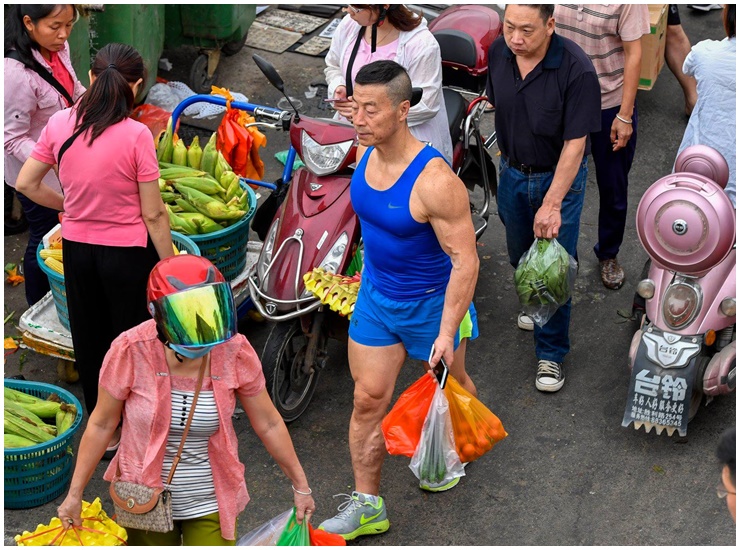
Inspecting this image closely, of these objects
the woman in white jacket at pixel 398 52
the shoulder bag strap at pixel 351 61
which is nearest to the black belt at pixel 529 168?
the woman in white jacket at pixel 398 52

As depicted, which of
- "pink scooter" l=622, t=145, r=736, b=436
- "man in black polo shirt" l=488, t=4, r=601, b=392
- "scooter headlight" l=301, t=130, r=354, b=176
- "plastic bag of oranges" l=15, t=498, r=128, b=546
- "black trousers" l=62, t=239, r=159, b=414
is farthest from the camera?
"scooter headlight" l=301, t=130, r=354, b=176

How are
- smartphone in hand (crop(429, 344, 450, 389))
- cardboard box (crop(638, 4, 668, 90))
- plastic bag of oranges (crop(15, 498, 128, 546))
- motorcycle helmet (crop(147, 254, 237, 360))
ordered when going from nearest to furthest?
1. motorcycle helmet (crop(147, 254, 237, 360))
2. plastic bag of oranges (crop(15, 498, 128, 546))
3. smartphone in hand (crop(429, 344, 450, 389))
4. cardboard box (crop(638, 4, 668, 90))

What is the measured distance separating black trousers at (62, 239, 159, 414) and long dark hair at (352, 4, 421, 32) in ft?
5.68

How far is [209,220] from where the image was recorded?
18.3ft

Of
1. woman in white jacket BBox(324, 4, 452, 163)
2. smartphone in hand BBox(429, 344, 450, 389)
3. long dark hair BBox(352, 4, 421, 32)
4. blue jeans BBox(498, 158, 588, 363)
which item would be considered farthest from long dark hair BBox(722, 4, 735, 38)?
smartphone in hand BBox(429, 344, 450, 389)

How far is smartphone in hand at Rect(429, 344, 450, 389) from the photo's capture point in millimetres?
4270

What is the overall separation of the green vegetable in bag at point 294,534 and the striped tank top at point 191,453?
0.26 m

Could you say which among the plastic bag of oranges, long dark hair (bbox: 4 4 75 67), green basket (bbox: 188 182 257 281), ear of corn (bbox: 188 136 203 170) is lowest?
green basket (bbox: 188 182 257 281)

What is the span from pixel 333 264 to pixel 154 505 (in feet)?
6.11

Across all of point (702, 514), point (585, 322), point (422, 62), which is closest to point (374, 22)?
point (422, 62)

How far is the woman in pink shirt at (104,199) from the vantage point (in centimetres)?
444

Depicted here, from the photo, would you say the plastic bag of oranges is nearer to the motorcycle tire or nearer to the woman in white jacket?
the woman in white jacket

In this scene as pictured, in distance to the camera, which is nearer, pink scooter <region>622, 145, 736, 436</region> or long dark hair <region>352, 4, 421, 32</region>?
pink scooter <region>622, 145, 736, 436</region>

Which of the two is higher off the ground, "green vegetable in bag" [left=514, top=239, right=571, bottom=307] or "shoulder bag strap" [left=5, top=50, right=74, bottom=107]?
"shoulder bag strap" [left=5, top=50, right=74, bottom=107]
